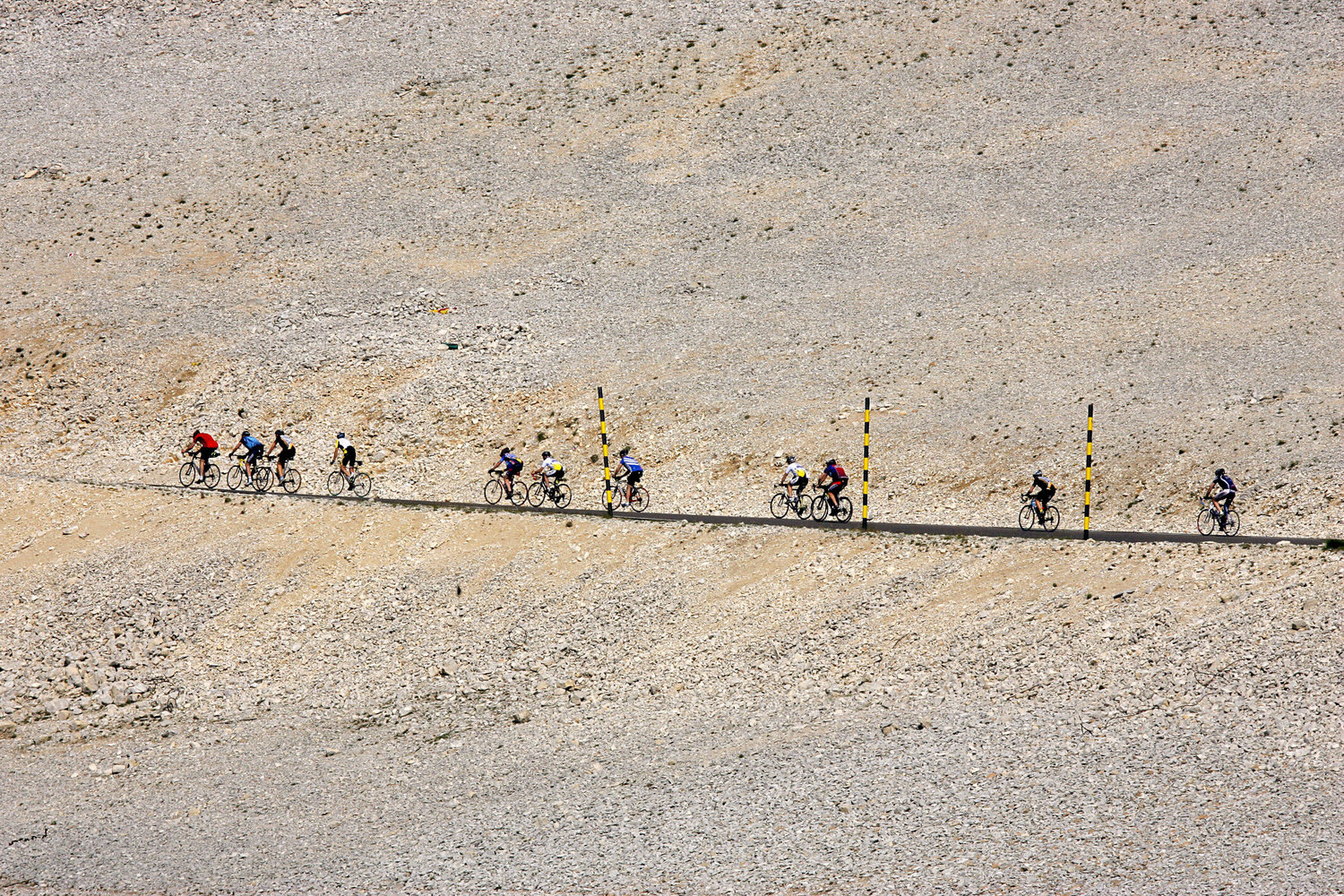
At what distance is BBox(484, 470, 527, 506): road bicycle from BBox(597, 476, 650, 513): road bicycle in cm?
219

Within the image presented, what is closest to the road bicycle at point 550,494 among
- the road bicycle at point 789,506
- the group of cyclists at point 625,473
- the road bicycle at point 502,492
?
the group of cyclists at point 625,473

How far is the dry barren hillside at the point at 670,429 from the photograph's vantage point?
69.1 ft

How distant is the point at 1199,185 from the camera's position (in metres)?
44.4

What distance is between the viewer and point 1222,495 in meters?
26.4

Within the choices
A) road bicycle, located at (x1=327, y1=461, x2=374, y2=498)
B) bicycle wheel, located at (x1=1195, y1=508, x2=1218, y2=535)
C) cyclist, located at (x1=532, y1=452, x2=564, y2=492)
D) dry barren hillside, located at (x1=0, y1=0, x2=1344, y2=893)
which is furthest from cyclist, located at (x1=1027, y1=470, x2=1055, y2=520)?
road bicycle, located at (x1=327, y1=461, x2=374, y2=498)

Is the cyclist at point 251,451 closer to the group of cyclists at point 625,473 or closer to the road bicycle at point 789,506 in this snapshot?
the group of cyclists at point 625,473

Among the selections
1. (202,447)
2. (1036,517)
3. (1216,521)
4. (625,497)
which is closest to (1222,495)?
(1216,521)

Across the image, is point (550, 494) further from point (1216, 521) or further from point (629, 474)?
point (1216, 521)

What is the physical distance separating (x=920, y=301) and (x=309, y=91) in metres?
34.0

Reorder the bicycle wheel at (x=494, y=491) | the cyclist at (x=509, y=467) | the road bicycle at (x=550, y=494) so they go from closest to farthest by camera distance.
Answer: the cyclist at (x=509, y=467)
the road bicycle at (x=550, y=494)
the bicycle wheel at (x=494, y=491)

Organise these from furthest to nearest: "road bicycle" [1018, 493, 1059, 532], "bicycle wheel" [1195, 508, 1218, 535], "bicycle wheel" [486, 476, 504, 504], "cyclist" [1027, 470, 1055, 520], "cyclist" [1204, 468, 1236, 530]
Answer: "bicycle wheel" [486, 476, 504, 504]
"road bicycle" [1018, 493, 1059, 532]
"cyclist" [1027, 470, 1055, 520]
"bicycle wheel" [1195, 508, 1218, 535]
"cyclist" [1204, 468, 1236, 530]

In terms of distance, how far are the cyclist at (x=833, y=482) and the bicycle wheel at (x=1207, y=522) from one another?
852cm

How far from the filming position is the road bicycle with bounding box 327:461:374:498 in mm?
33594

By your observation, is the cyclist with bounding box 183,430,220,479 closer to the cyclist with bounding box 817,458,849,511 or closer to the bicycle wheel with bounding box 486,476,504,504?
the bicycle wheel with bounding box 486,476,504,504
